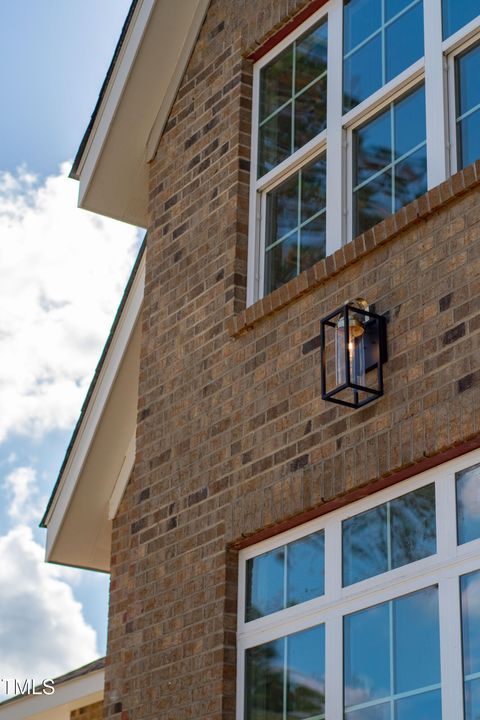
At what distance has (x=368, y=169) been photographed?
7656mm

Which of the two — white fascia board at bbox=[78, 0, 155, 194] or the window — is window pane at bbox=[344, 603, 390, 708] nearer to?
the window

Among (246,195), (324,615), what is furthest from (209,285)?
(324,615)

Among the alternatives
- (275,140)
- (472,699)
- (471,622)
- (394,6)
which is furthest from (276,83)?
(472,699)

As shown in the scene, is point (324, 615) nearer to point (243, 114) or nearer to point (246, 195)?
point (246, 195)

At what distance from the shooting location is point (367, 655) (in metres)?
6.42

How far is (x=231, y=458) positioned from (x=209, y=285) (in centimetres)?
131

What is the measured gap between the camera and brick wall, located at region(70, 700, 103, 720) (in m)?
11.2

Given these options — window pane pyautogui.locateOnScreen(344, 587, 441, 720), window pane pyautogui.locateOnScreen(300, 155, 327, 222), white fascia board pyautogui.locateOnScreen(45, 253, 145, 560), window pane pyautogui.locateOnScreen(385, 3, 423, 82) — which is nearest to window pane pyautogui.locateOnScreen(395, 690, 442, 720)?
window pane pyautogui.locateOnScreen(344, 587, 441, 720)

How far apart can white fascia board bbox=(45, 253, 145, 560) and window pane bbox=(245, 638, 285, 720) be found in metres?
3.22

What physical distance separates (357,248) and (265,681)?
2316 millimetres

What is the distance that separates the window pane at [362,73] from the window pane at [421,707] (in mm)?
3472

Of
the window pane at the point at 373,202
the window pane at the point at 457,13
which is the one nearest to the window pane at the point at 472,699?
the window pane at the point at 373,202

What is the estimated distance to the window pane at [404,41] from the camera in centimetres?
748

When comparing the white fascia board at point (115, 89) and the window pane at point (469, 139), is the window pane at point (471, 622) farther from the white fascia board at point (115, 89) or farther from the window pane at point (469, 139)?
the white fascia board at point (115, 89)
